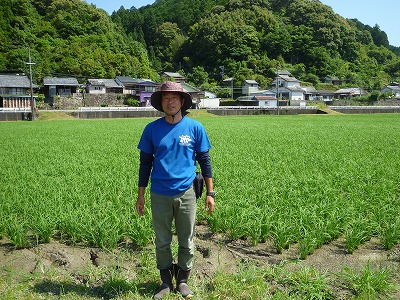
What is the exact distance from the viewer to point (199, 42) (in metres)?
81.9

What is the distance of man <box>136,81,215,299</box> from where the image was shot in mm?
2896

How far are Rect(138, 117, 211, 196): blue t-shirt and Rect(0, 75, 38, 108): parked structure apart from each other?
4360 centimetres

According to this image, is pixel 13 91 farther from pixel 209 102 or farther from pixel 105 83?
pixel 209 102

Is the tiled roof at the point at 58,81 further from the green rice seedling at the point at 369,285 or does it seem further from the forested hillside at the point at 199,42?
the green rice seedling at the point at 369,285

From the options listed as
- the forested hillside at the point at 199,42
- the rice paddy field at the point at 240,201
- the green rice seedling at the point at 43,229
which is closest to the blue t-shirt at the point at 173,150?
the rice paddy field at the point at 240,201

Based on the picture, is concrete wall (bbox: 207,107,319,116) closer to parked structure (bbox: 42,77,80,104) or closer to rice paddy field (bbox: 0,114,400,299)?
parked structure (bbox: 42,77,80,104)

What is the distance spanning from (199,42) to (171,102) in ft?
273

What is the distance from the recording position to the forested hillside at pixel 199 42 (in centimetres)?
5771

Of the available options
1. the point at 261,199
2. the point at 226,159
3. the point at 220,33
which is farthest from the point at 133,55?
the point at 261,199

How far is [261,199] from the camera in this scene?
17.6 ft

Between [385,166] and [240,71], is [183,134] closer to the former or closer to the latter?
[385,166]

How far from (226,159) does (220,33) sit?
7492cm

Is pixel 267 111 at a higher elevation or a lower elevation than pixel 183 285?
higher

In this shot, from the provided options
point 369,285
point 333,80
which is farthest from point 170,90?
point 333,80
